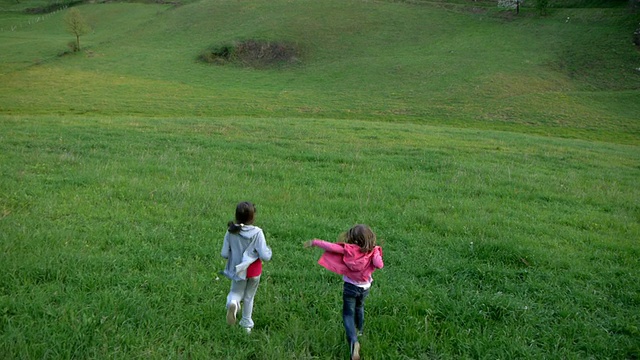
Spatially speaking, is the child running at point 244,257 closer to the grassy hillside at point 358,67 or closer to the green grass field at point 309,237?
the green grass field at point 309,237

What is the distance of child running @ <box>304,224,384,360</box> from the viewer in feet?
15.4

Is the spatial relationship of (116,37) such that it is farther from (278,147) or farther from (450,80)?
(278,147)

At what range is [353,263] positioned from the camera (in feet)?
15.4

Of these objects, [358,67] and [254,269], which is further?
[358,67]

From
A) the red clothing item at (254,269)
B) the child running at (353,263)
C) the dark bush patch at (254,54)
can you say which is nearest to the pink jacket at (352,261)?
the child running at (353,263)

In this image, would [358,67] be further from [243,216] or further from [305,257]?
[243,216]

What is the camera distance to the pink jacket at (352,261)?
469 centimetres

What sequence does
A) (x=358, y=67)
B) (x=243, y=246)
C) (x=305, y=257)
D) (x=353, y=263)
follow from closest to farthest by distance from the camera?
(x=353, y=263)
(x=243, y=246)
(x=305, y=257)
(x=358, y=67)

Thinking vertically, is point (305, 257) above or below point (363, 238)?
below

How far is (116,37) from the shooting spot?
221 ft

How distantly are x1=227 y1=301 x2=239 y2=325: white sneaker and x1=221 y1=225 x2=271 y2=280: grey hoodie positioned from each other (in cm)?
29

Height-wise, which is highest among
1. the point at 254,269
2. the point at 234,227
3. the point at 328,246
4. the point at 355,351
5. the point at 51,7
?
the point at 51,7

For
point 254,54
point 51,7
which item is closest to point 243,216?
point 254,54

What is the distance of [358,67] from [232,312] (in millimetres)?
49784
